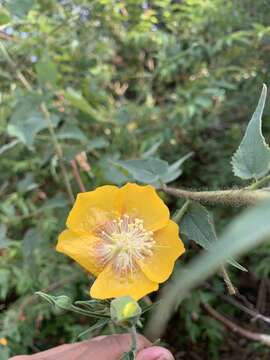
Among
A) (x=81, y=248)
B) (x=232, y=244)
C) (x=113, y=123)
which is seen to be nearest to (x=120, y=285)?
(x=81, y=248)

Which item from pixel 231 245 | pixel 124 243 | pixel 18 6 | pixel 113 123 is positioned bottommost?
pixel 113 123

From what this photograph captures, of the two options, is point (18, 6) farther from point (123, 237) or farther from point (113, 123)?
point (123, 237)

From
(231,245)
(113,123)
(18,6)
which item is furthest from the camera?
(113,123)

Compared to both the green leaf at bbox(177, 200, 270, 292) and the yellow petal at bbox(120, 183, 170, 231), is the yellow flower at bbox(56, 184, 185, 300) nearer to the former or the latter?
the yellow petal at bbox(120, 183, 170, 231)

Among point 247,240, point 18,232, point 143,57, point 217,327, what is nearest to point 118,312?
point 247,240

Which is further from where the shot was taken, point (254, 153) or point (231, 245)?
point (254, 153)

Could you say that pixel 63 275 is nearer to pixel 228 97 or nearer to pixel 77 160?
pixel 77 160

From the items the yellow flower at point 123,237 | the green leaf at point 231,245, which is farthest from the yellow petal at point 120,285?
→ the green leaf at point 231,245
